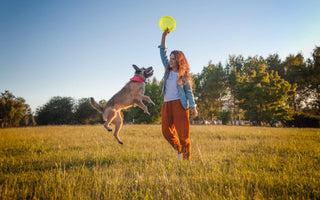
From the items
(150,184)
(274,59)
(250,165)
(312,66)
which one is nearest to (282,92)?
(312,66)

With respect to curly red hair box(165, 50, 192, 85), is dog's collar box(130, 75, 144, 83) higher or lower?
lower

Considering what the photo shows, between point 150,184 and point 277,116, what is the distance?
1314 inches

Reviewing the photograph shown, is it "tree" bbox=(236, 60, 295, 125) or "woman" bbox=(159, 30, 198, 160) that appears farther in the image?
"tree" bbox=(236, 60, 295, 125)

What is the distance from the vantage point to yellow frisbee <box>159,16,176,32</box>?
3.27 meters

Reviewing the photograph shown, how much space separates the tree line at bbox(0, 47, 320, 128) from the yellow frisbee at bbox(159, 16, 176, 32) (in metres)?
9.05

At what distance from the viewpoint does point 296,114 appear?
1128 inches

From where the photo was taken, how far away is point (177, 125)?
3818mm

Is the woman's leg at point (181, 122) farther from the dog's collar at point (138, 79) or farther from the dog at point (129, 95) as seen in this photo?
the dog's collar at point (138, 79)

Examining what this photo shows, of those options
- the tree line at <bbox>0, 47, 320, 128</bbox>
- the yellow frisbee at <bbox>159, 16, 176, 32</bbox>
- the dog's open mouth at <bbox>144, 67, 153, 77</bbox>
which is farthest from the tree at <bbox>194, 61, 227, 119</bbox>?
the dog's open mouth at <bbox>144, 67, 153, 77</bbox>

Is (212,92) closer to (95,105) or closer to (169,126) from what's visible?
(169,126)

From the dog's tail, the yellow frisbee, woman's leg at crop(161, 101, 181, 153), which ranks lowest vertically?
woman's leg at crop(161, 101, 181, 153)

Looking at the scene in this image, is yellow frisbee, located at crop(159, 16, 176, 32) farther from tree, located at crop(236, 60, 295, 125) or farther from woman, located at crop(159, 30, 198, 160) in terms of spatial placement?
tree, located at crop(236, 60, 295, 125)

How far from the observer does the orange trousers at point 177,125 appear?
149 inches

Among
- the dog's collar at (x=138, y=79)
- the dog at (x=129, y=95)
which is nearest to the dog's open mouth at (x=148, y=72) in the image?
the dog at (x=129, y=95)
